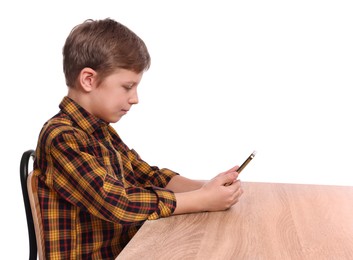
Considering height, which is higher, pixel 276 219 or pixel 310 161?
pixel 276 219

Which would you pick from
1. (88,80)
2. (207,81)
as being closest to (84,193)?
(88,80)

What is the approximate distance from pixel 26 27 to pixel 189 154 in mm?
1212

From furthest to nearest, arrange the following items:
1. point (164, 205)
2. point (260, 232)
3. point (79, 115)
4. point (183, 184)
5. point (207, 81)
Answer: point (207, 81) → point (183, 184) → point (79, 115) → point (164, 205) → point (260, 232)

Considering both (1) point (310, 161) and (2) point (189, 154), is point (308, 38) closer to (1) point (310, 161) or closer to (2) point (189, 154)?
(1) point (310, 161)

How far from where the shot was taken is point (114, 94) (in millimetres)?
1688

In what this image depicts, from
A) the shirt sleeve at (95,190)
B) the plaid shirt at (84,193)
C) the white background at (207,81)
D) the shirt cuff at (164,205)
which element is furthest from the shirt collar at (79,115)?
the white background at (207,81)

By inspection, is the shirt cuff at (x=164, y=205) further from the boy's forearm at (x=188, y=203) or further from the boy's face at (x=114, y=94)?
the boy's face at (x=114, y=94)

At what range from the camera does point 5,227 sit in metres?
3.29

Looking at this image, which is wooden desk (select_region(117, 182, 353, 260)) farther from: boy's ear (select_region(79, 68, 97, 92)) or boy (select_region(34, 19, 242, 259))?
boy's ear (select_region(79, 68, 97, 92))

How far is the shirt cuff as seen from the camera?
1.50 meters

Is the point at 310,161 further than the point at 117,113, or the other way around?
the point at 310,161

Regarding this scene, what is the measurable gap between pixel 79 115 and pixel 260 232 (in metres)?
0.64

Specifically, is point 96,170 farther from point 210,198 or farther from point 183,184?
point 183,184

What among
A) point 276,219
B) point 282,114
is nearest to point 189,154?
point 282,114
